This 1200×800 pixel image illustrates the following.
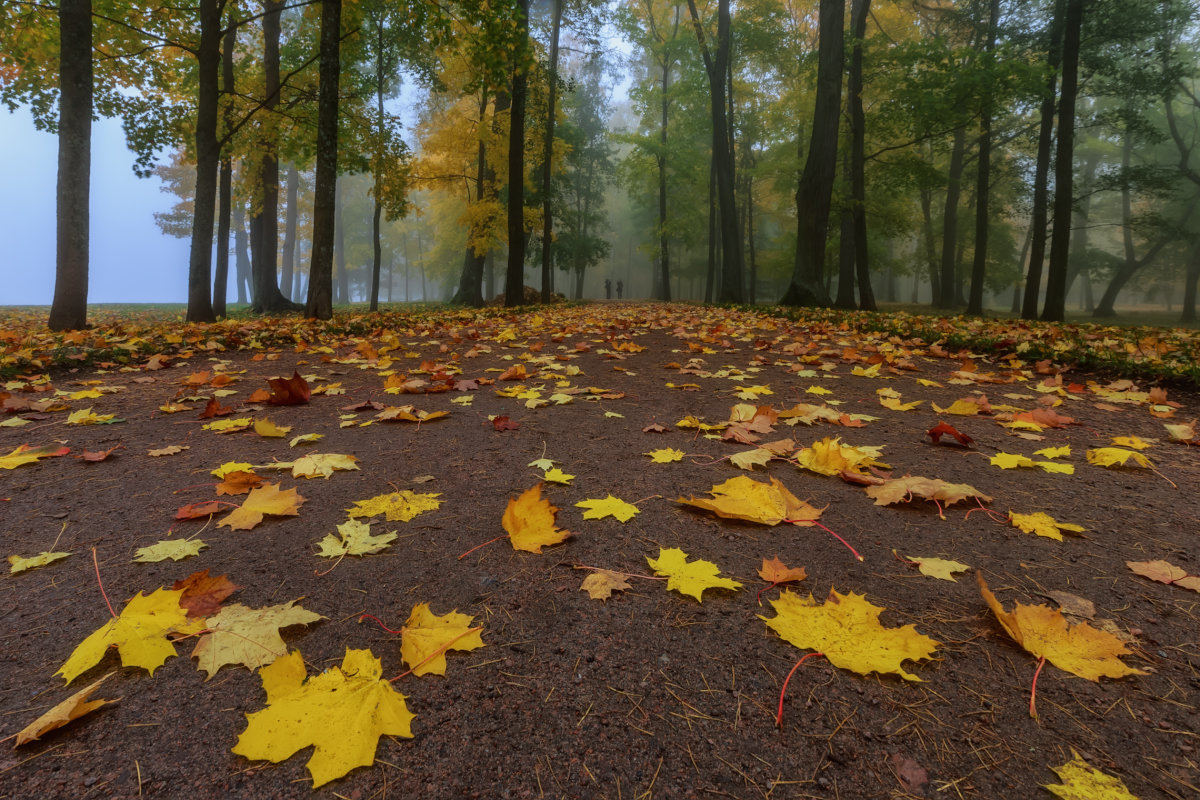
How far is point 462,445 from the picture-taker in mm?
2422

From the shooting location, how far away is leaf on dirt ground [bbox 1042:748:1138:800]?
78cm

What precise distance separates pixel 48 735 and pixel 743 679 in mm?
1199

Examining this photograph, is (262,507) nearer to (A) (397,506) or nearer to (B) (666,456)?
(A) (397,506)

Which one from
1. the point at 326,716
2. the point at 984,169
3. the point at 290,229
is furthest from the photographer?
the point at 290,229

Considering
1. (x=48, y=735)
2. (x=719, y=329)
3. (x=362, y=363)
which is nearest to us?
(x=48, y=735)

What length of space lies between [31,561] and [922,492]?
2.68 meters

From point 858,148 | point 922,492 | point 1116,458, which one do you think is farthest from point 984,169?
point 922,492

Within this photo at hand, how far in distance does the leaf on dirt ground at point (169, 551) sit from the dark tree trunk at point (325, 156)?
6.99 meters

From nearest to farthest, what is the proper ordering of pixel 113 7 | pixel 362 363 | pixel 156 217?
1. pixel 362 363
2. pixel 113 7
3. pixel 156 217

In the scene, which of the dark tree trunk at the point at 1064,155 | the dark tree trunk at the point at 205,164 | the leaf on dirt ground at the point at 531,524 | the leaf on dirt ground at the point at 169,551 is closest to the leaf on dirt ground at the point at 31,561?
the leaf on dirt ground at the point at 169,551

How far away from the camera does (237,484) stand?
186cm

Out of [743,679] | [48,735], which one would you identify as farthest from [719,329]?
[48,735]

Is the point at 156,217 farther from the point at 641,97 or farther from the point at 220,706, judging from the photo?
the point at 220,706

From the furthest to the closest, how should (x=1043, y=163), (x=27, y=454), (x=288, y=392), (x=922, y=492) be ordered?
(x=1043, y=163) < (x=288, y=392) < (x=27, y=454) < (x=922, y=492)
